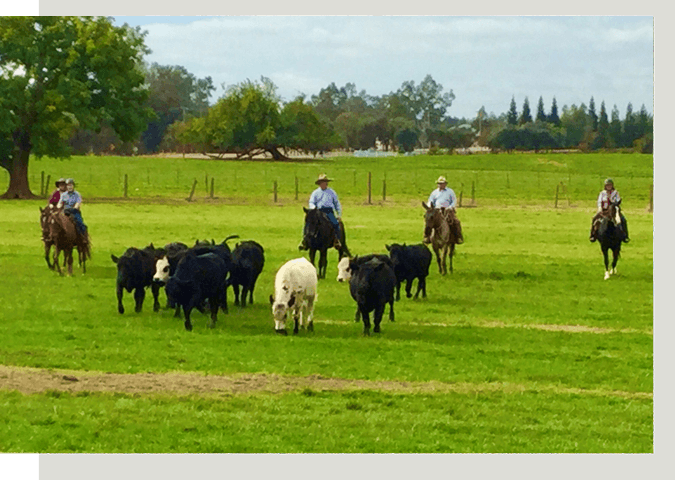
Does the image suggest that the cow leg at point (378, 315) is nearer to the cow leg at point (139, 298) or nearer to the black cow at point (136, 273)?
the black cow at point (136, 273)

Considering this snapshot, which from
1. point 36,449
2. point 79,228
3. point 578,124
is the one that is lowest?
point 36,449

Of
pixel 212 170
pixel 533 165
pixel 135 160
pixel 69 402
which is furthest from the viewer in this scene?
pixel 135 160

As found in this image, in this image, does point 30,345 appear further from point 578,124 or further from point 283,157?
point 283,157

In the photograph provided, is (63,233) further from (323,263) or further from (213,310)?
(213,310)

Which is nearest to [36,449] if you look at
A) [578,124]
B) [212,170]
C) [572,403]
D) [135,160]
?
[572,403]

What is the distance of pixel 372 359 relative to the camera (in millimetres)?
17766

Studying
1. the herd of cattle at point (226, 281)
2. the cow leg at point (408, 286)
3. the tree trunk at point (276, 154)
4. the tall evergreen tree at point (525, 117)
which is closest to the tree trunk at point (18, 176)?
the tree trunk at point (276, 154)

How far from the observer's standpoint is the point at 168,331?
19.9 metres

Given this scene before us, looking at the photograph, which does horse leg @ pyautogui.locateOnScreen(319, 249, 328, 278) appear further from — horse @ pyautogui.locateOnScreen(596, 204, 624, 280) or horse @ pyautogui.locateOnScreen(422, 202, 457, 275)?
horse @ pyautogui.locateOnScreen(596, 204, 624, 280)

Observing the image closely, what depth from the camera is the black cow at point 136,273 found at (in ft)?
71.5

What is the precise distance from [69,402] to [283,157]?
66745 millimetres

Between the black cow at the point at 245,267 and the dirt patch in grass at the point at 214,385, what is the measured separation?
5.78 m

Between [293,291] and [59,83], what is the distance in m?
42.4

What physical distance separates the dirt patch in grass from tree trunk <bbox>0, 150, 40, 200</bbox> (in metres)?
47.4
